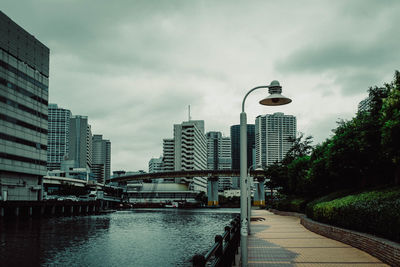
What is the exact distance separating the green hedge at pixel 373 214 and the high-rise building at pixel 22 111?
65457mm

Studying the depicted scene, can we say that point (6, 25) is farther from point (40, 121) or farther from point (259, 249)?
point (259, 249)

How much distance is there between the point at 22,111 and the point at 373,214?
7444 cm

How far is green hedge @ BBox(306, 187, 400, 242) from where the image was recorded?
518 inches

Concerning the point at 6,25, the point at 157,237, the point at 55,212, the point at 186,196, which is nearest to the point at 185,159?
the point at 186,196

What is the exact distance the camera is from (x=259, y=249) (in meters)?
16.6

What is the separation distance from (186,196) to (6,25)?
136m

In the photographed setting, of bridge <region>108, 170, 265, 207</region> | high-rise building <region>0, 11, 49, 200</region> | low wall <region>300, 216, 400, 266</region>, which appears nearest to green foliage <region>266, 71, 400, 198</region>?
low wall <region>300, 216, 400, 266</region>

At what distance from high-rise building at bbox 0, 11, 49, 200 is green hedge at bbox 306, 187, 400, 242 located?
215 ft

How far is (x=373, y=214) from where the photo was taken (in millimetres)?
15094

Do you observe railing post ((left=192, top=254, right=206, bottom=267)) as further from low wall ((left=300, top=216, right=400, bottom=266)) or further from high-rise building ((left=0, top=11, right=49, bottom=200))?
high-rise building ((left=0, top=11, right=49, bottom=200))

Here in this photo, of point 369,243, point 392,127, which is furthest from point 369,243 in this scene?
point 392,127

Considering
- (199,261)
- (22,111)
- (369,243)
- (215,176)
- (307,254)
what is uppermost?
(22,111)

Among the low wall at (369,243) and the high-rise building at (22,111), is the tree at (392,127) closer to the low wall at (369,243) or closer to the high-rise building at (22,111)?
the low wall at (369,243)

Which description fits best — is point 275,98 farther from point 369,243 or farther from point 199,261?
point 369,243
